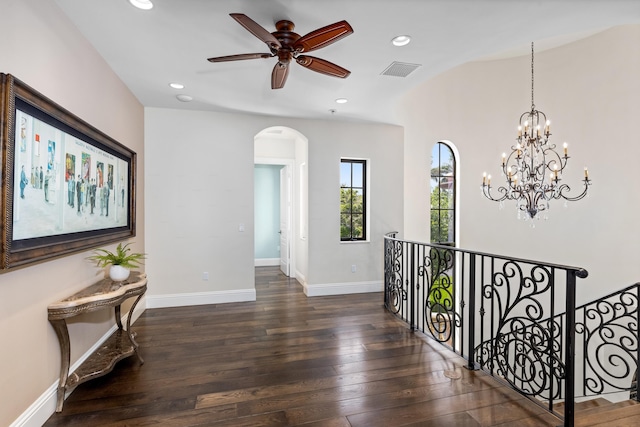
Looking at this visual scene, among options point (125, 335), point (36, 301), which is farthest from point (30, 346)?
point (125, 335)

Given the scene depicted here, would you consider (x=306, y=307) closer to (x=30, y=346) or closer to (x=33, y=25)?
(x=30, y=346)

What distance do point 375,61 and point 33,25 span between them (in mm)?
2475

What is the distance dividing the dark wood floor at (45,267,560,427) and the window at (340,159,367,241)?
1748 mm

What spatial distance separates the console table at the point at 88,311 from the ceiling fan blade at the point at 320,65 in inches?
87.8

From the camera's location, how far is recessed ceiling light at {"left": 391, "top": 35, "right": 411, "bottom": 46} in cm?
248

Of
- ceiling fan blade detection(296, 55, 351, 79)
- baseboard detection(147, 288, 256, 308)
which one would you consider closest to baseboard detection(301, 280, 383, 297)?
baseboard detection(147, 288, 256, 308)

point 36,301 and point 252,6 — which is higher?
point 252,6

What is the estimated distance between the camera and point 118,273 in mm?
2635

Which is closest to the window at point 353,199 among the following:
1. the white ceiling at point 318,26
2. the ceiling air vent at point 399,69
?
the white ceiling at point 318,26

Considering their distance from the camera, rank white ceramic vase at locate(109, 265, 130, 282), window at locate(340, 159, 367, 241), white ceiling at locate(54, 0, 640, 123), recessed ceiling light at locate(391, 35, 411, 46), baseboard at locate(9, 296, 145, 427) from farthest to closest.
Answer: window at locate(340, 159, 367, 241) → white ceramic vase at locate(109, 265, 130, 282) → recessed ceiling light at locate(391, 35, 411, 46) → white ceiling at locate(54, 0, 640, 123) → baseboard at locate(9, 296, 145, 427)

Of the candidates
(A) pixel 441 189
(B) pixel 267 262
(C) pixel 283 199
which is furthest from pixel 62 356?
(A) pixel 441 189

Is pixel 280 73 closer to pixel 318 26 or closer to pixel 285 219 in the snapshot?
pixel 318 26

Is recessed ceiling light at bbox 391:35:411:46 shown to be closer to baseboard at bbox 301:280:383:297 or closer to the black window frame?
baseboard at bbox 301:280:383:297

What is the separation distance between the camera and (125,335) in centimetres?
287
